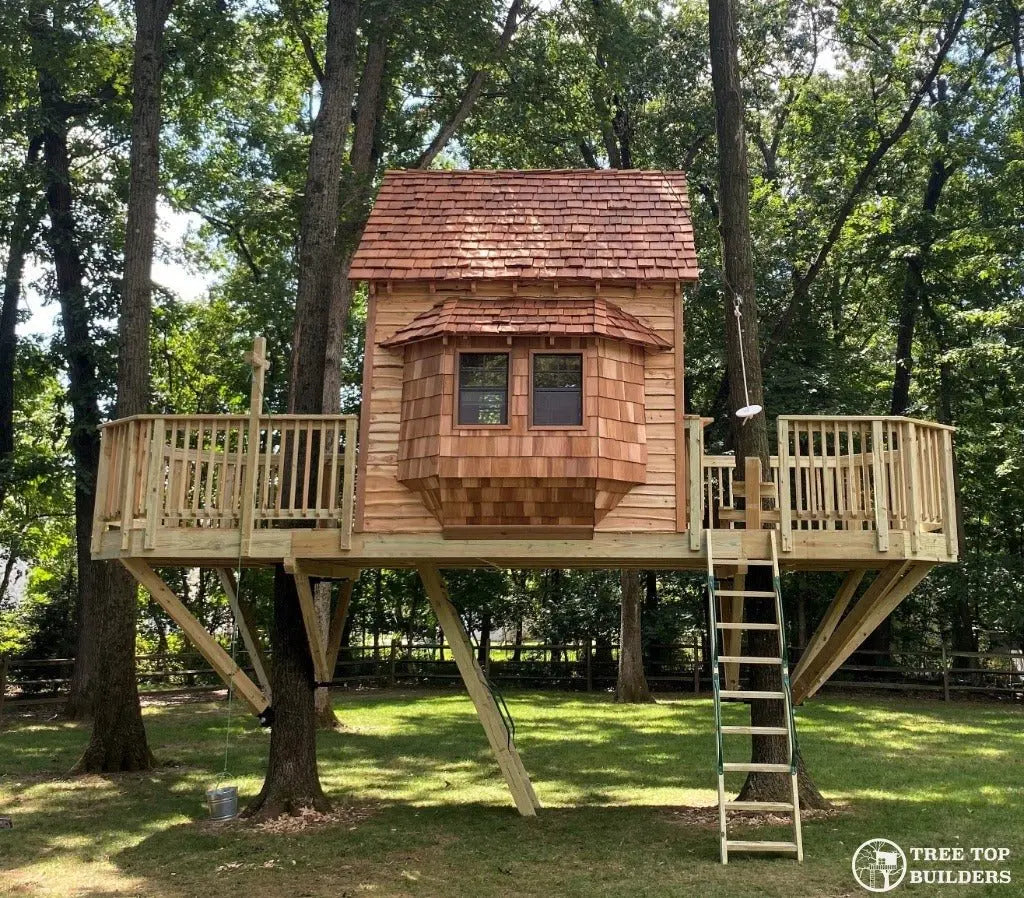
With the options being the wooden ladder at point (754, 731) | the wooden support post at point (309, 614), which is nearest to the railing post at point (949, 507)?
the wooden ladder at point (754, 731)

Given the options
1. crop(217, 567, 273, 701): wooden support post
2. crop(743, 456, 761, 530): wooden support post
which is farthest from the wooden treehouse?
crop(217, 567, 273, 701): wooden support post

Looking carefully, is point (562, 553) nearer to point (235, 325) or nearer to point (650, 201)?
point (650, 201)

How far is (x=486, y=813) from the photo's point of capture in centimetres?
1030

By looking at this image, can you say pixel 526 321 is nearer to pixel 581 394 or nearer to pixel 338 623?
pixel 581 394

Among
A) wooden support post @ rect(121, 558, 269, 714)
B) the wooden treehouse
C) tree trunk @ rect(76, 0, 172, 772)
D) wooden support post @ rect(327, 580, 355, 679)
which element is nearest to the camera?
the wooden treehouse

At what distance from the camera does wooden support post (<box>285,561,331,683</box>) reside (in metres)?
9.23

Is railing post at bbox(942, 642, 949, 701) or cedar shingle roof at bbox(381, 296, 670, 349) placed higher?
cedar shingle roof at bbox(381, 296, 670, 349)

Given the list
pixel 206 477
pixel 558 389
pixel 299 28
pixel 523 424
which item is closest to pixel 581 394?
pixel 558 389

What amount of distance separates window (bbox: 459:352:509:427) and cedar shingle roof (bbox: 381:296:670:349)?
26cm

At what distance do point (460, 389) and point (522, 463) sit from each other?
0.97m

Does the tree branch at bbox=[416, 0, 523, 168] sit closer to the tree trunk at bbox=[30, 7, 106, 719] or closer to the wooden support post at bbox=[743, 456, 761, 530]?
the tree trunk at bbox=[30, 7, 106, 719]

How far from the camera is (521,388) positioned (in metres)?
8.91

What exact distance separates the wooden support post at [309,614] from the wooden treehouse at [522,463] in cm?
3

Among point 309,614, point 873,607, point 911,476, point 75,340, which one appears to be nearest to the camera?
point 911,476
